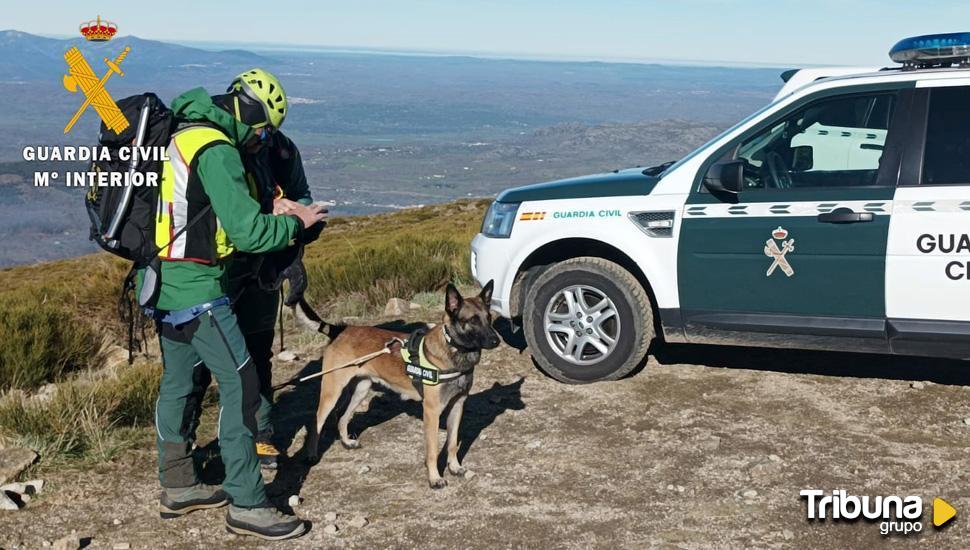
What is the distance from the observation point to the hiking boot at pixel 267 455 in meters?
5.49

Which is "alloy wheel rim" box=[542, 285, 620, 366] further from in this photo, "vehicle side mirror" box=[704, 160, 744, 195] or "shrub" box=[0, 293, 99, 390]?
"shrub" box=[0, 293, 99, 390]

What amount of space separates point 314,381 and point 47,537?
2802 millimetres

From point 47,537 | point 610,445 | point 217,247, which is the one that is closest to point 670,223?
point 610,445

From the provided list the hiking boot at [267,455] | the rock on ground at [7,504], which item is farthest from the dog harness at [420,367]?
the rock on ground at [7,504]

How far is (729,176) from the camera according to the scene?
6000 mm

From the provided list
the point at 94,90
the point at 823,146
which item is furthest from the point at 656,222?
the point at 94,90

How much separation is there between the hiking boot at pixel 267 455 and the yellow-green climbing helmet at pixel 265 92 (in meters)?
1.87

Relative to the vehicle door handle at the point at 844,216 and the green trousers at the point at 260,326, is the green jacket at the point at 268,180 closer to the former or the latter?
the green trousers at the point at 260,326

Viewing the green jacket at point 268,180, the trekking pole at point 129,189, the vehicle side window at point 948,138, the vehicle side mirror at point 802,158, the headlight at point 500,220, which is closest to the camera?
the trekking pole at point 129,189

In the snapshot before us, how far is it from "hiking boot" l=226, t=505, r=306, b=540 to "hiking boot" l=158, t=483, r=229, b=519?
329mm

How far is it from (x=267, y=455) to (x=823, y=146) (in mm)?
3963

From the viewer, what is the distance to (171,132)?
14.3ft

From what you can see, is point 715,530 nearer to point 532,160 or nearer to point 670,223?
point 670,223

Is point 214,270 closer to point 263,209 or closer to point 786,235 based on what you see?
point 263,209
